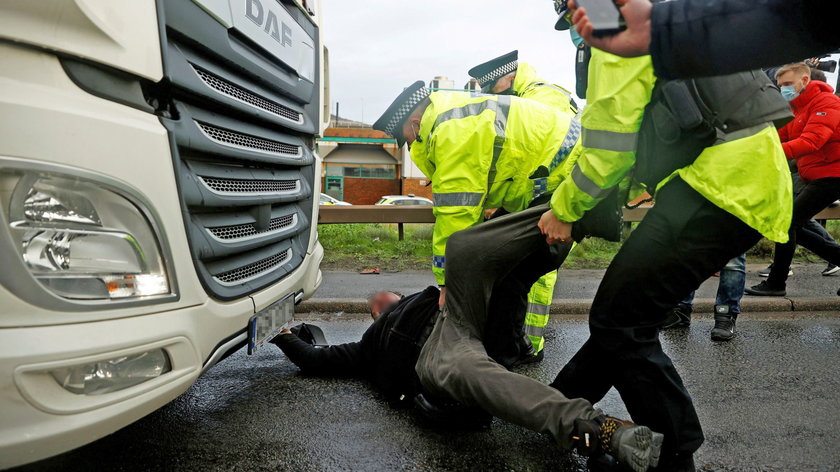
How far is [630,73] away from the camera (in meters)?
1.63

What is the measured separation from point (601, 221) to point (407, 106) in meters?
1.55

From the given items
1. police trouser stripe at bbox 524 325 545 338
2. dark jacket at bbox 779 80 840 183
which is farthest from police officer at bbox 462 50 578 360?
dark jacket at bbox 779 80 840 183

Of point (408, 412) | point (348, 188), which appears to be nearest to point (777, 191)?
point (408, 412)

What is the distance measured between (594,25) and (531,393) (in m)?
1.28

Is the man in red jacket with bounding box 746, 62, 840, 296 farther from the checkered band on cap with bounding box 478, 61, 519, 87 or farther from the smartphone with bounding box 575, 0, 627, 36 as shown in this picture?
the smartphone with bounding box 575, 0, 627, 36

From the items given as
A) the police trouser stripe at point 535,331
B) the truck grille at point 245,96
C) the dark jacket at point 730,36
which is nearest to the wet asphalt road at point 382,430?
the police trouser stripe at point 535,331

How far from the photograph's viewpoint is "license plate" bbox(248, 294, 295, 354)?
2.13m

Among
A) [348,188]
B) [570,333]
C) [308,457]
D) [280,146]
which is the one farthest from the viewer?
[348,188]

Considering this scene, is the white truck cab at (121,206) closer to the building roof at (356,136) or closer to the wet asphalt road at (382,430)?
the wet asphalt road at (382,430)

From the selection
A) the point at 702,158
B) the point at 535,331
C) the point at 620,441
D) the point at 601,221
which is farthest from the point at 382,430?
the point at 702,158

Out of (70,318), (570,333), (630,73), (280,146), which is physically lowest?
(570,333)

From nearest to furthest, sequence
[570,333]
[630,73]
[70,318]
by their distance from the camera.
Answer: [70,318]
[630,73]
[570,333]

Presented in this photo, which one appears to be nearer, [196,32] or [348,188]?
[196,32]

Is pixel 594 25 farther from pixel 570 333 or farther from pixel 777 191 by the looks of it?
pixel 570 333
